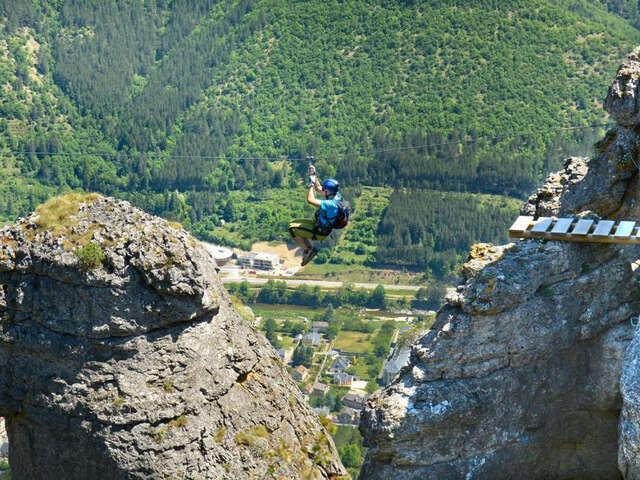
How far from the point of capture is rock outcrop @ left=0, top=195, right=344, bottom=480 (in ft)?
75.3

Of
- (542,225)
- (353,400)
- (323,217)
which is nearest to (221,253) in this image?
(353,400)

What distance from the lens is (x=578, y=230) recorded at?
974 inches

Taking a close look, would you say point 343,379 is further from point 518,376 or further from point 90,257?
point 90,257

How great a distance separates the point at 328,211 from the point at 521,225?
15.8 ft

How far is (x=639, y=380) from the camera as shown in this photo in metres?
21.6

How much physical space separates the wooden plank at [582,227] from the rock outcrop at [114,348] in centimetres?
811

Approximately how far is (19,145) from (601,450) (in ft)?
553

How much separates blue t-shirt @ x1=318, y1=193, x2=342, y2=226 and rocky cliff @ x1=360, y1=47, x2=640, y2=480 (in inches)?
153

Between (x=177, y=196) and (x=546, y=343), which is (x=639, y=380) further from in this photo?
(x=177, y=196)

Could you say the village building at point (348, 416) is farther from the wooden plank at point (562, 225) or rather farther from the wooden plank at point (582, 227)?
the wooden plank at point (582, 227)

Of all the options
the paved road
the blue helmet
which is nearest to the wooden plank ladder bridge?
the blue helmet

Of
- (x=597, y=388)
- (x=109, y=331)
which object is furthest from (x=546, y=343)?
(x=109, y=331)

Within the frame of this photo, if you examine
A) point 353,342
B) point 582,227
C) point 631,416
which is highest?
point 353,342

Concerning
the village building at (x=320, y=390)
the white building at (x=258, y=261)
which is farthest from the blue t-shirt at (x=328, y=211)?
the white building at (x=258, y=261)
